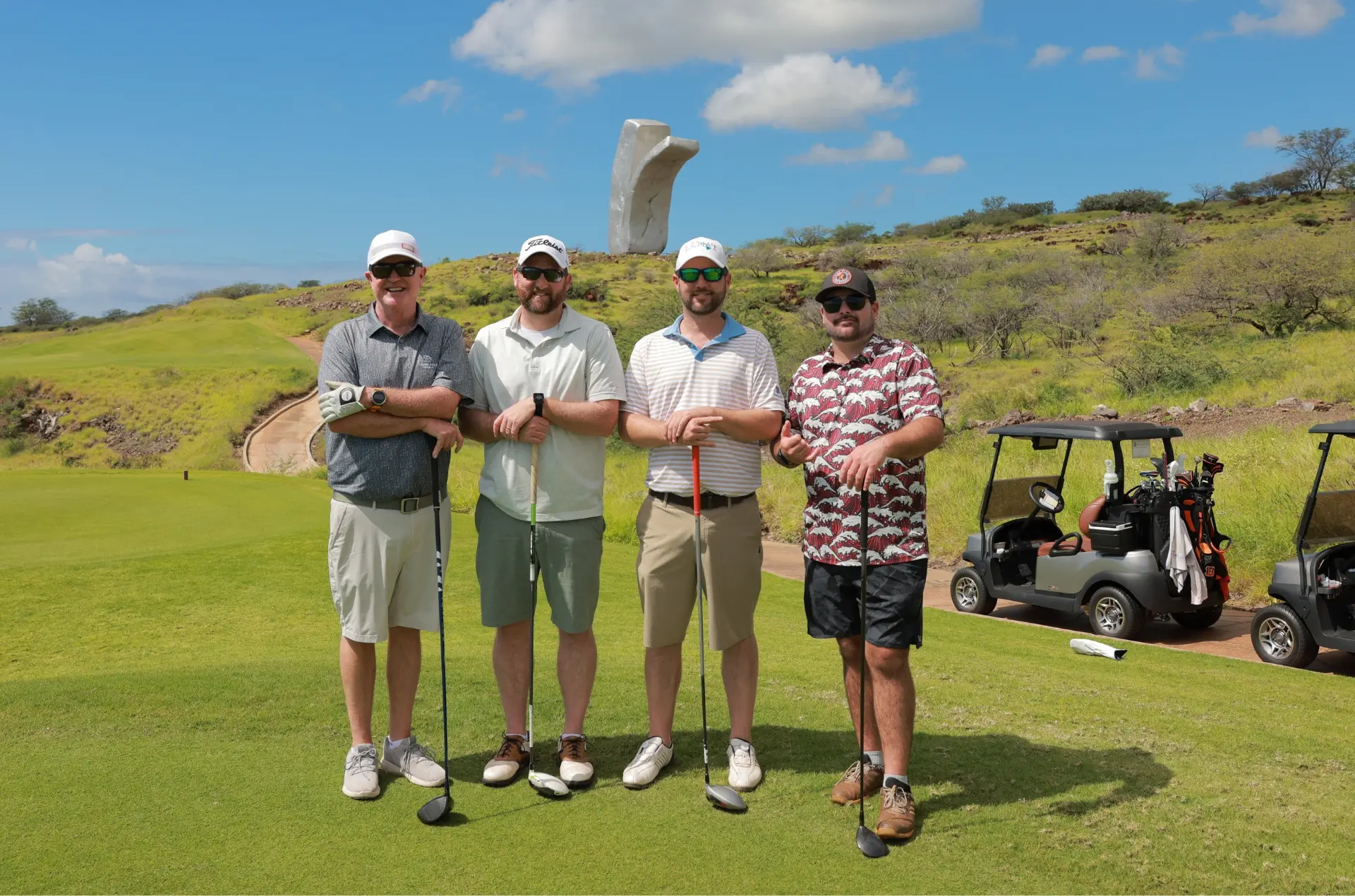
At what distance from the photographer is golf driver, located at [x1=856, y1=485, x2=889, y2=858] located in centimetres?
321

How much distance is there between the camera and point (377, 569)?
3.87 meters

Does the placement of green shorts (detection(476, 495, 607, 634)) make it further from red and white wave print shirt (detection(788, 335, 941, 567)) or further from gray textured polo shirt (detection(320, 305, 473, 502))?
red and white wave print shirt (detection(788, 335, 941, 567))

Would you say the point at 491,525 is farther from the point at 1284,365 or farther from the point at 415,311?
the point at 1284,365

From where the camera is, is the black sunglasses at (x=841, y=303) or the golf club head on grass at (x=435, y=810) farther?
the black sunglasses at (x=841, y=303)

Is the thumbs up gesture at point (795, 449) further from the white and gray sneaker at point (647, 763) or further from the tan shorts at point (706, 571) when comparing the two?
the white and gray sneaker at point (647, 763)

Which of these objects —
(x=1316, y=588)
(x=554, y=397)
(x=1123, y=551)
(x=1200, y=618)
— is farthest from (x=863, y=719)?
(x=1200, y=618)

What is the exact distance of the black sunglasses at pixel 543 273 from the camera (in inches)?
155

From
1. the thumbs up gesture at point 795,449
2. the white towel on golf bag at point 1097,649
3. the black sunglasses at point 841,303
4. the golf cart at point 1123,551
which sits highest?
the black sunglasses at point 841,303

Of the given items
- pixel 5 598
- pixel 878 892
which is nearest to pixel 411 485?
pixel 878 892

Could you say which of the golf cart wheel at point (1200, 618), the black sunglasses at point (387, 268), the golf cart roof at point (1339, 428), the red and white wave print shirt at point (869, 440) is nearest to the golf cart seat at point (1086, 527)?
the golf cart wheel at point (1200, 618)

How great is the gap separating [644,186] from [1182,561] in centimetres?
511

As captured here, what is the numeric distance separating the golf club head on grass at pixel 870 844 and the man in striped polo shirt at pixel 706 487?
679mm

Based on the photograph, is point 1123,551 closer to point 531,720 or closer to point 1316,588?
point 1316,588

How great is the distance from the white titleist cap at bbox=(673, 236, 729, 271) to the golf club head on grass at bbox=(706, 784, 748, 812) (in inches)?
71.2
